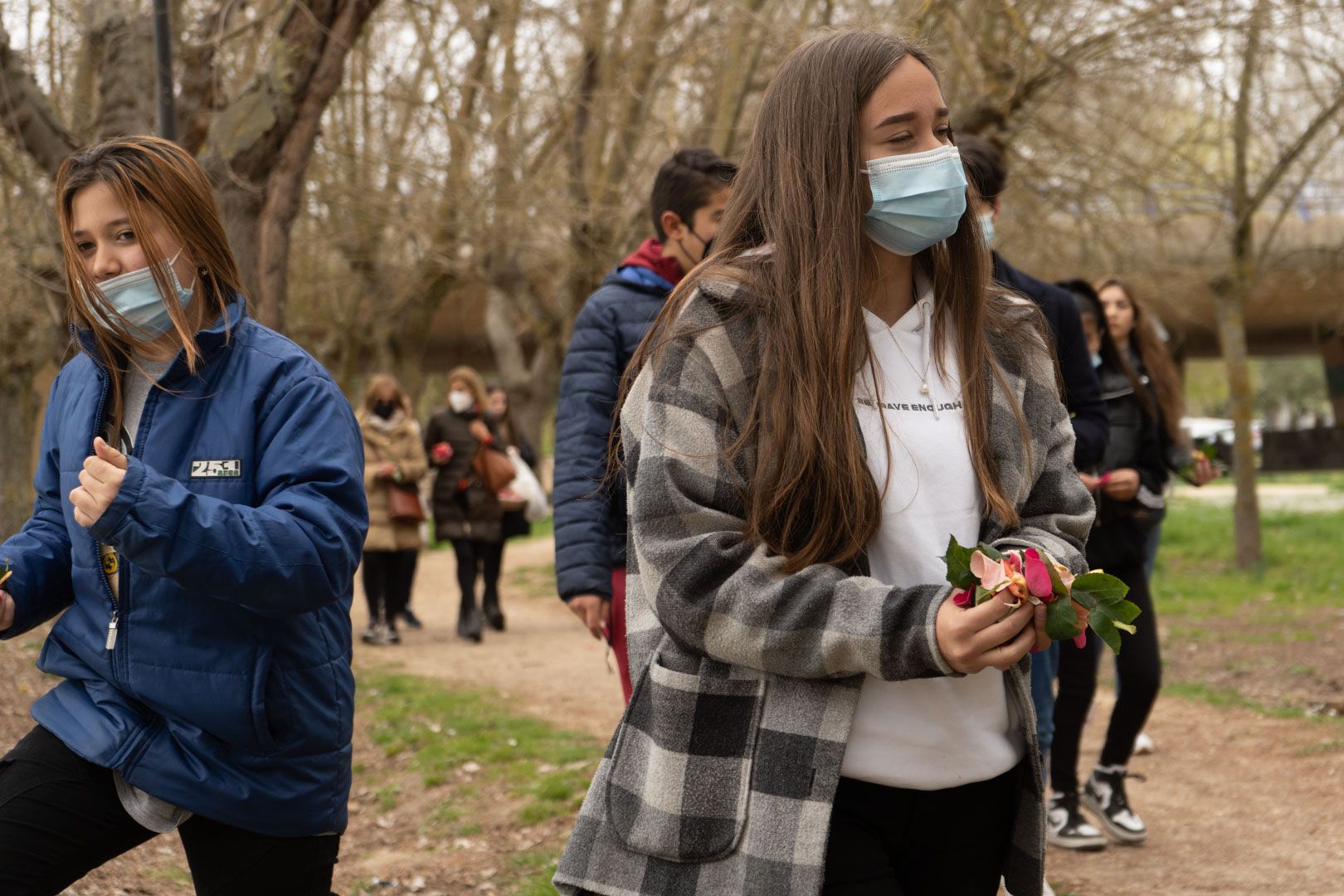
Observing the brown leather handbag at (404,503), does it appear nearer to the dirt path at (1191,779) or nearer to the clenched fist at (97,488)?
the dirt path at (1191,779)

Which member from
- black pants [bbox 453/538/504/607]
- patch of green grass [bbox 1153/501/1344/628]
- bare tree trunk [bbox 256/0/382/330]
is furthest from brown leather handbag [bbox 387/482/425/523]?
patch of green grass [bbox 1153/501/1344/628]

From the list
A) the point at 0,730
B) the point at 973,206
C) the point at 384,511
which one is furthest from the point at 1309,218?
the point at 973,206

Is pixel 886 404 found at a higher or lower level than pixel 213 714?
higher

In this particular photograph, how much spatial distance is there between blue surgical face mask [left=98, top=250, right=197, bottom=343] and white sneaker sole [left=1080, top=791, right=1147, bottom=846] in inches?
158

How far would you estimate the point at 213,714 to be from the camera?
260cm

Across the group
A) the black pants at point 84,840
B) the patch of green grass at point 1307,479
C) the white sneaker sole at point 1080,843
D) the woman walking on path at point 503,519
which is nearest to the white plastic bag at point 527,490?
the woman walking on path at point 503,519

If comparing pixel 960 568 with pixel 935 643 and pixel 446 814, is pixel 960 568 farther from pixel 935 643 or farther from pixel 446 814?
pixel 446 814

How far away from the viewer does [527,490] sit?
39.7ft

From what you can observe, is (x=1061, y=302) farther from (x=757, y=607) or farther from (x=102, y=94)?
(x=102, y=94)

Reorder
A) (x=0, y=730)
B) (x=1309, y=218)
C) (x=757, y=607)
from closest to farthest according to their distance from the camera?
(x=757, y=607)
(x=0, y=730)
(x=1309, y=218)

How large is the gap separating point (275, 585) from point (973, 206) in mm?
1334

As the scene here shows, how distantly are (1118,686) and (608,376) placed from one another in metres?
2.36

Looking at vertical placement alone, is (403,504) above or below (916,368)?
below

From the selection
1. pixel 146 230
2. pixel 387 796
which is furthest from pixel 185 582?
pixel 387 796
